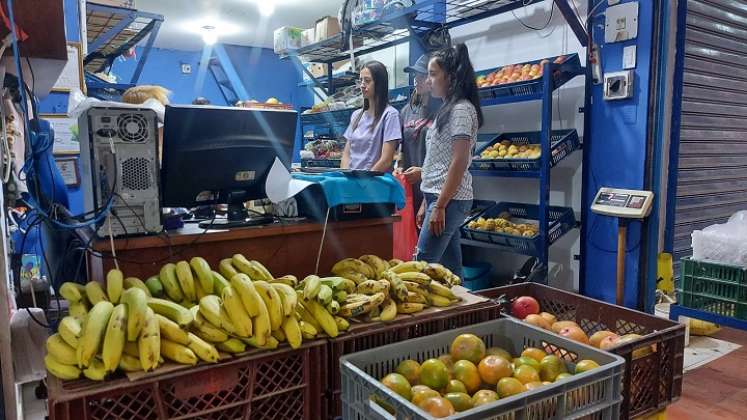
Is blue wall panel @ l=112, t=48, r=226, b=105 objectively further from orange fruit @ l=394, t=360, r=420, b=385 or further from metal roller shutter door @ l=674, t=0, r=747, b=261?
orange fruit @ l=394, t=360, r=420, b=385

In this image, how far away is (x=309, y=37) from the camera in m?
5.76

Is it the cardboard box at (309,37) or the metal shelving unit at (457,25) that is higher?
the cardboard box at (309,37)

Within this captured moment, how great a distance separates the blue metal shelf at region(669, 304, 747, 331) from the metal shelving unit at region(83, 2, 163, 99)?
4.35 metres

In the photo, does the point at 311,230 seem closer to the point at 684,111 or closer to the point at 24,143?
the point at 24,143

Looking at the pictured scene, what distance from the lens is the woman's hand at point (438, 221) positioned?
2.60m

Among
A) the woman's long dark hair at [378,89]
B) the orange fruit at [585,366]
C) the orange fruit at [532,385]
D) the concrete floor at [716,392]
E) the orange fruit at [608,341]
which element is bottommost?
the concrete floor at [716,392]

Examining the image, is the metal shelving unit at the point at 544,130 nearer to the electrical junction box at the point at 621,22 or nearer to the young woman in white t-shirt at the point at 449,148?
the electrical junction box at the point at 621,22

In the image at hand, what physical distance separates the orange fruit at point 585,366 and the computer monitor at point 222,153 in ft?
3.67

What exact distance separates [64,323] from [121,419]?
0.89 feet

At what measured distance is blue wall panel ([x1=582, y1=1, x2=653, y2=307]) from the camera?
322 cm

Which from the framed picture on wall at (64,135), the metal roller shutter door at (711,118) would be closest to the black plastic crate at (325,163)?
the framed picture on wall at (64,135)

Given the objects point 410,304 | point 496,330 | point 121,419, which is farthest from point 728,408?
point 121,419

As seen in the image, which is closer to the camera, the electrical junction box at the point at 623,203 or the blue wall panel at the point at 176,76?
the electrical junction box at the point at 623,203

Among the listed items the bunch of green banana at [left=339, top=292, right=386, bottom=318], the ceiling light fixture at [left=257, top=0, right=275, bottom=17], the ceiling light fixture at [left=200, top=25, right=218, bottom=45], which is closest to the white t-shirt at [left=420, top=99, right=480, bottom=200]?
the bunch of green banana at [left=339, top=292, right=386, bottom=318]
